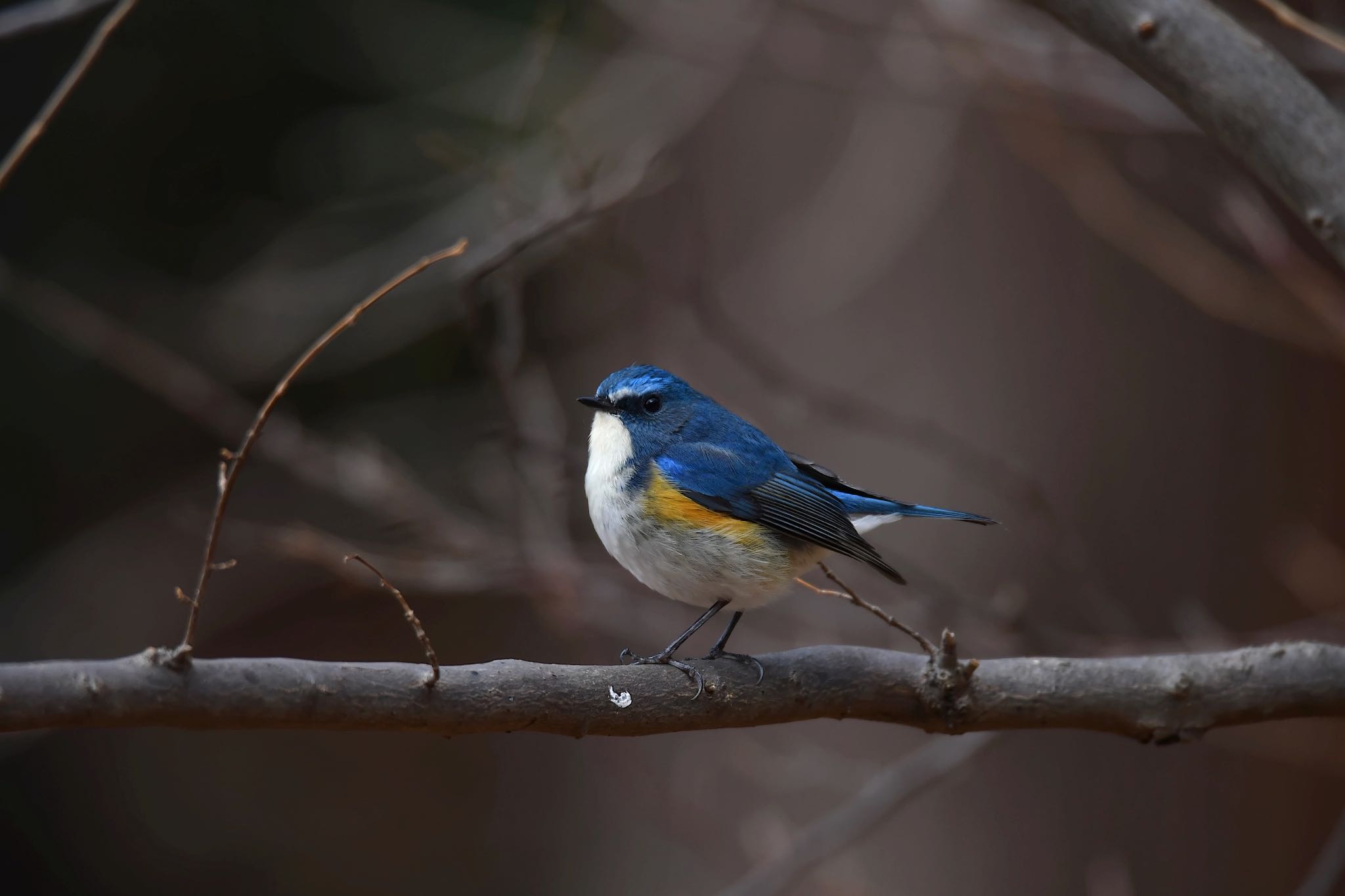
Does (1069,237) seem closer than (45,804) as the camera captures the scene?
Yes

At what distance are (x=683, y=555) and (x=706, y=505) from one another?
0.66 ft

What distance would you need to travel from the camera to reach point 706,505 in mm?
3176

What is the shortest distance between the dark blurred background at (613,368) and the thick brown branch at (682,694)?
0.75m

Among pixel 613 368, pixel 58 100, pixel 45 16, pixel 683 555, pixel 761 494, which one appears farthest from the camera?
pixel 613 368

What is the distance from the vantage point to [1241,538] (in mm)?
4590

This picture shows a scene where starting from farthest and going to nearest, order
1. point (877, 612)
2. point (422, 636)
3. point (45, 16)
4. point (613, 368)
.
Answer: point (613, 368) < point (45, 16) < point (877, 612) < point (422, 636)

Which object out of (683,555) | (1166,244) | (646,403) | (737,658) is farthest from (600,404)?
(1166,244)

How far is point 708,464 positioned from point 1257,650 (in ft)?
4.91

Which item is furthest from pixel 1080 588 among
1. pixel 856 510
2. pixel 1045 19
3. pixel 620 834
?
pixel 620 834

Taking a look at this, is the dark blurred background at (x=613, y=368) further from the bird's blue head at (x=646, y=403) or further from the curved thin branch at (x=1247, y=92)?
the curved thin branch at (x=1247, y=92)

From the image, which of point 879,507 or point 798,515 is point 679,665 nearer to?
point 798,515

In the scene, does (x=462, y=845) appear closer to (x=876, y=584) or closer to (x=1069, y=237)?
(x=876, y=584)

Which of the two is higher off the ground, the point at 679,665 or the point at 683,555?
the point at 683,555

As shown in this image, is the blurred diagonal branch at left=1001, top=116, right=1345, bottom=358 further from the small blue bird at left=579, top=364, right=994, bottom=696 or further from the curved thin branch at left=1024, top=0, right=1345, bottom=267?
the small blue bird at left=579, top=364, right=994, bottom=696
